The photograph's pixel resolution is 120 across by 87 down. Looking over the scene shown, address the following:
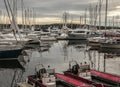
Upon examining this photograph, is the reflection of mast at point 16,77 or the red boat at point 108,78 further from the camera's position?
the reflection of mast at point 16,77

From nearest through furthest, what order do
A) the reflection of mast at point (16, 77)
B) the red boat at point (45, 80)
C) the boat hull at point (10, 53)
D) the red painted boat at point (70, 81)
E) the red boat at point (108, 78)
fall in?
the red boat at point (45, 80) < the red painted boat at point (70, 81) < the red boat at point (108, 78) < the reflection of mast at point (16, 77) < the boat hull at point (10, 53)

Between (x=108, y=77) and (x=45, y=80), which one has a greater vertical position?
(x=45, y=80)

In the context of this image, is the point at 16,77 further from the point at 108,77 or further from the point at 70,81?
the point at 108,77

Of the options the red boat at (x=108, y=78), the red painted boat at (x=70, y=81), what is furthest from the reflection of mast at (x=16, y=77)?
the red boat at (x=108, y=78)

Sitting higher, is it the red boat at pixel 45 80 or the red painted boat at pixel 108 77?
the red boat at pixel 45 80

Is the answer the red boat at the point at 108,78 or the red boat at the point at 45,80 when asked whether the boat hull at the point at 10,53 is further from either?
the red boat at the point at 45,80

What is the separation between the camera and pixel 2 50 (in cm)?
3653

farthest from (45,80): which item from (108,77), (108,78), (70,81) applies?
(108,77)

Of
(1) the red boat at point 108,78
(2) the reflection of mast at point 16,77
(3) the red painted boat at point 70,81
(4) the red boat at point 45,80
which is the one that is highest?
(4) the red boat at point 45,80

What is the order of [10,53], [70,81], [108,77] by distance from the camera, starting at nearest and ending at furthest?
[70,81] < [108,77] < [10,53]

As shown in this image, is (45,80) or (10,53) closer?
(45,80)

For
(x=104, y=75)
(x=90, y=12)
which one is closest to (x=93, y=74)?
(x=104, y=75)

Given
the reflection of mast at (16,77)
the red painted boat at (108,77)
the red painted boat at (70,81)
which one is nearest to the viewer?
the red painted boat at (70,81)

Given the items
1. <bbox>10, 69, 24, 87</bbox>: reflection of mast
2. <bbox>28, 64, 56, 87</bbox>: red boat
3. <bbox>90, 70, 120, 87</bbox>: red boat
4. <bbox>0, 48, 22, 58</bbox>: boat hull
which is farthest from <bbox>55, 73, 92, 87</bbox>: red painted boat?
<bbox>0, 48, 22, 58</bbox>: boat hull
